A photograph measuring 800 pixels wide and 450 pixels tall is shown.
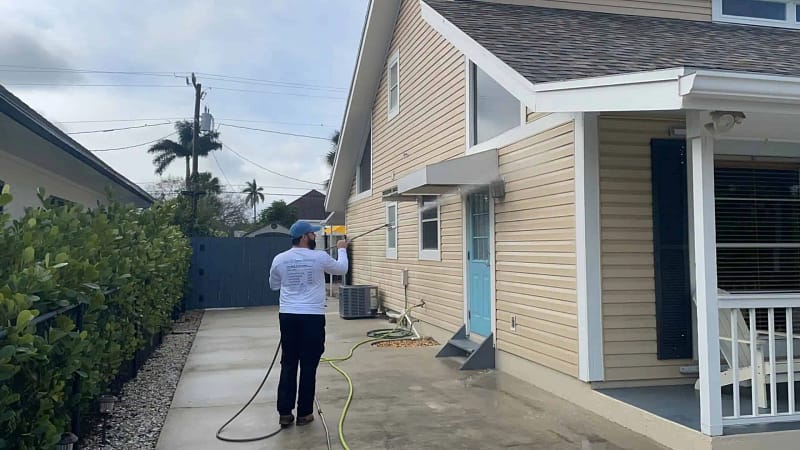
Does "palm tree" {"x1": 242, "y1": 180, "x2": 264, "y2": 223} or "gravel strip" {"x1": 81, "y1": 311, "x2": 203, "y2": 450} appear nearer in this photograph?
"gravel strip" {"x1": 81, "y1": 311, "x2": 203, "y2": 450}

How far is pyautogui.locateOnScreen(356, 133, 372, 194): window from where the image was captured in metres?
→ 14.4

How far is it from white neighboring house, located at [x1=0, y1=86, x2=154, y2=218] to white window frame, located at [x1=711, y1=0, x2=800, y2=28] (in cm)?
794

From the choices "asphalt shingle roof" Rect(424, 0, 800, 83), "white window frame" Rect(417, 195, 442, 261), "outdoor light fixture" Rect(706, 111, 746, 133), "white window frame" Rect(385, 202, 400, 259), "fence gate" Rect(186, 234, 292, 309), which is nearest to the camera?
"outdoor light fixture" Rect(706, 111, 746, 133)

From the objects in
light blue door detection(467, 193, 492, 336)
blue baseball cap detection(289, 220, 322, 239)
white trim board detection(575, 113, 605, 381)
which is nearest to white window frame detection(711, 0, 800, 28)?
light blue door detection(467, 193, 492, 336)

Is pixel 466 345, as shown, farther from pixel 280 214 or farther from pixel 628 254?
pixel 280 214

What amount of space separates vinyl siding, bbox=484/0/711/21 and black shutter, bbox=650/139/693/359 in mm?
3411

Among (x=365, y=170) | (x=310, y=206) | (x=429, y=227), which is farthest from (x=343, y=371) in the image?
(x=310, y=206)

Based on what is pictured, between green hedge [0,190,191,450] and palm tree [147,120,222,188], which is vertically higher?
palm tree [147,120,222,188]

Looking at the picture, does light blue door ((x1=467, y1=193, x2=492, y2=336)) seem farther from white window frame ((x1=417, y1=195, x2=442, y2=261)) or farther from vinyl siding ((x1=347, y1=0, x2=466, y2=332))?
white window frame ((x1=417, y1=195, x2=442, y2=261))

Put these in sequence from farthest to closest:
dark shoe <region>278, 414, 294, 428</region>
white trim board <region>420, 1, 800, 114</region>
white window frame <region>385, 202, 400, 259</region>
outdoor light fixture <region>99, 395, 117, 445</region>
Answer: white window frame <region>385, 202, 400, 259</region> < outdoor light fixture <region>99, 395, 117, 445</region> < dark shoe <region>278, 414, 294, 428</region> < white trim board <region>420, 1, 800, 114</region>

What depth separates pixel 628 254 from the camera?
5.53 metres

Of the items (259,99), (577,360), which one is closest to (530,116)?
(577,360)

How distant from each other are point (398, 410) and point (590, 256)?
2.21 metres

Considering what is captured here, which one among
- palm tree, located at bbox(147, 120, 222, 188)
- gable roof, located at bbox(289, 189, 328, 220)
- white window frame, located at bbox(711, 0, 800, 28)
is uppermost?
palm tree, located at bbox(147, 120, 222, 188)
